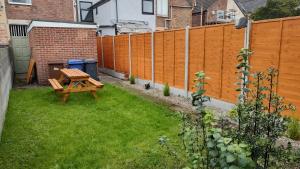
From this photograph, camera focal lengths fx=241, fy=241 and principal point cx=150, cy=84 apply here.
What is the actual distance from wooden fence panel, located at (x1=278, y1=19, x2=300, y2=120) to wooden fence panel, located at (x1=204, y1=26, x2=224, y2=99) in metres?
1.59

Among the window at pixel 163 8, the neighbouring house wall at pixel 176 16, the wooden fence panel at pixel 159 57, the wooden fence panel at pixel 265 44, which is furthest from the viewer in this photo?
the neighbouring house wall at pixel 176 16

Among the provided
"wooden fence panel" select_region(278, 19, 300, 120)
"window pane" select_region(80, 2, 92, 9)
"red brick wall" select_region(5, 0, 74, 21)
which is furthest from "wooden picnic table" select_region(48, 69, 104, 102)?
"window pane" select_region(80, 2, 92, 9)

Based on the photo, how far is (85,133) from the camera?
4555mm

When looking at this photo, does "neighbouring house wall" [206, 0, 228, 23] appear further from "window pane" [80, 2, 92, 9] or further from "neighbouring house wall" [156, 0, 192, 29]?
"window pane" [80, 2, 92, 9]

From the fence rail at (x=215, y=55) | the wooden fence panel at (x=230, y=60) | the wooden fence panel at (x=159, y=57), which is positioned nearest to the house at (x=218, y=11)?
the fence rail at (x=215, y=55)

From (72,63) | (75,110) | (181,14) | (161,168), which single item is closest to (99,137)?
(161,168)

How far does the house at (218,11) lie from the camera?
28.9 meters

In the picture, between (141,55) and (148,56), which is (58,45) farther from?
(148,56)

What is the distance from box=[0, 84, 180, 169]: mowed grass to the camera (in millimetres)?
3496

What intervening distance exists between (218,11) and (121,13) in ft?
47.3

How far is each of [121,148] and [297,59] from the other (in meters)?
3.50

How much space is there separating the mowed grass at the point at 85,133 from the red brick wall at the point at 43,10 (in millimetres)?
10807

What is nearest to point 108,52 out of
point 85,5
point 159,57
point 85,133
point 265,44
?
point 159,57

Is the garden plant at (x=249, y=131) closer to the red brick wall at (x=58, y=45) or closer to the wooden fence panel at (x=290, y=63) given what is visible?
the wooden fence panel at (x=290, y=63)
